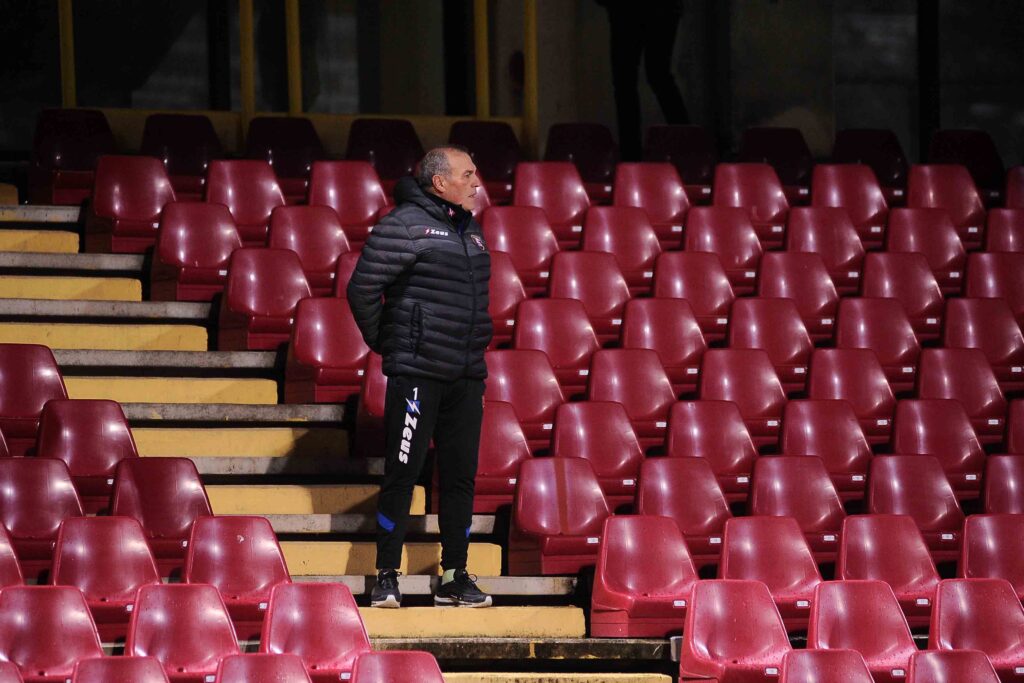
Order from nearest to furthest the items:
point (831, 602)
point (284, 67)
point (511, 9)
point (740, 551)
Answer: point (831, 602)
point (740, 551)
point (511, 9)
point (284, 67)

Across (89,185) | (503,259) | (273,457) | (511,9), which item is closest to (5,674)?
(273,457)

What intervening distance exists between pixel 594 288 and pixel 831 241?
1.05 metres

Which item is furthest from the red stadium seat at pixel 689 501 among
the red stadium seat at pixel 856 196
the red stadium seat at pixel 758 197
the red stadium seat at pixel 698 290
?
the red stadium seat at pixel 856 196

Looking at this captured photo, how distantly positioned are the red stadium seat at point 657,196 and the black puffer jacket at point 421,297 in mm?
2269

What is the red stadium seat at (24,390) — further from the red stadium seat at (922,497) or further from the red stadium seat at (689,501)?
the red stadium seat at (922,497)

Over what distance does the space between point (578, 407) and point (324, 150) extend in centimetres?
279

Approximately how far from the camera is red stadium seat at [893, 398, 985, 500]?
15.0ft

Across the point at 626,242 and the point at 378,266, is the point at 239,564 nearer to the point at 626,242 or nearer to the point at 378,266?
the point at 378,266

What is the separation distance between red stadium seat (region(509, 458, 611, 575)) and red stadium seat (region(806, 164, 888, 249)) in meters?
A: 2.36

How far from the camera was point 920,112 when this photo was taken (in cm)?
816

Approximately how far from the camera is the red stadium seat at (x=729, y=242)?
555 cm

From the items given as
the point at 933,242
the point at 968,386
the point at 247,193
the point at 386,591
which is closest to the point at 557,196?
the point at 247,193

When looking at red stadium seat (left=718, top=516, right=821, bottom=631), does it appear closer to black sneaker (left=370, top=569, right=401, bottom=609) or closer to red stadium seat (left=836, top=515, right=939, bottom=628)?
red stadium seat (left=836, top=515, right=939, bottom=628)

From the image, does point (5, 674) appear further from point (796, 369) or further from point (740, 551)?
point (796, 369)
